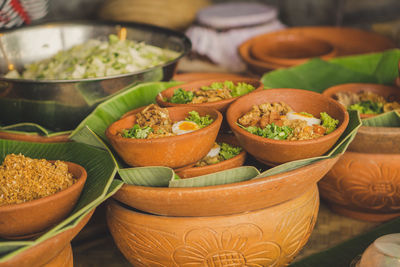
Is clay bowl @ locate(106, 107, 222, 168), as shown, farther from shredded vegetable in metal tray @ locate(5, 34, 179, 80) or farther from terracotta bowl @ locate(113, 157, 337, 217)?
shredded vegetable in metal tray @ locate(5, 34, 179, 80)

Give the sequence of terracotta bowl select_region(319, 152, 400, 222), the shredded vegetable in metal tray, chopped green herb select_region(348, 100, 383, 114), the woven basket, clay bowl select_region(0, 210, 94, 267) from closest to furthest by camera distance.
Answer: clay bowl select_region(0, 210, 94, 267), terracotta bowl select_region(319, 152, 400, 222), chopped green herb select_region(348, 100, 383, 114), the shredded vegetable in metal tray, the woven basket

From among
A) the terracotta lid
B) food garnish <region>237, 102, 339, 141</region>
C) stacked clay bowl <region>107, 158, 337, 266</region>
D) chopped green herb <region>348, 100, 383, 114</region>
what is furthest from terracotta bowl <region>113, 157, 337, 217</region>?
the terracotta lid

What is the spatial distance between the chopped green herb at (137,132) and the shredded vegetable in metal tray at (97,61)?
1.62 feet

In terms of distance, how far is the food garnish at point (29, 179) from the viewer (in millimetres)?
1006

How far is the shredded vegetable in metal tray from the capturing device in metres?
1.63

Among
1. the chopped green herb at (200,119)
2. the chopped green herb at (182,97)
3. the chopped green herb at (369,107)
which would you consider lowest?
the chopped green herb at (369,107)

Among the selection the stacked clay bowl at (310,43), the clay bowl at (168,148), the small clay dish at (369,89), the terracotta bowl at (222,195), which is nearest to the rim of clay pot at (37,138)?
the clay bowl at (168,148)

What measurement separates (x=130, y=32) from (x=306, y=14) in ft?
6.92

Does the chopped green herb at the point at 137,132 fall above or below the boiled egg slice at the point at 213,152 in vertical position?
above

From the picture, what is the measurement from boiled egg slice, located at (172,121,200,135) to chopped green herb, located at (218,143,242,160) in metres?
0.13

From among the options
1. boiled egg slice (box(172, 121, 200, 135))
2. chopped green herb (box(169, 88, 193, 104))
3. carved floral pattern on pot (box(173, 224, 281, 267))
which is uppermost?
chopped green herb (box(169, 88, 193, 104))

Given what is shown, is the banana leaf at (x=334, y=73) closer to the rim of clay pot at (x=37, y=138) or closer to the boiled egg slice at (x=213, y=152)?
the boiled egg slice at (x=213, y=152)

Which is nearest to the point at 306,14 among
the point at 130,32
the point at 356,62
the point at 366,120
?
the point at 356,62

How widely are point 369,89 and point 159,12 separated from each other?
2.00 m
